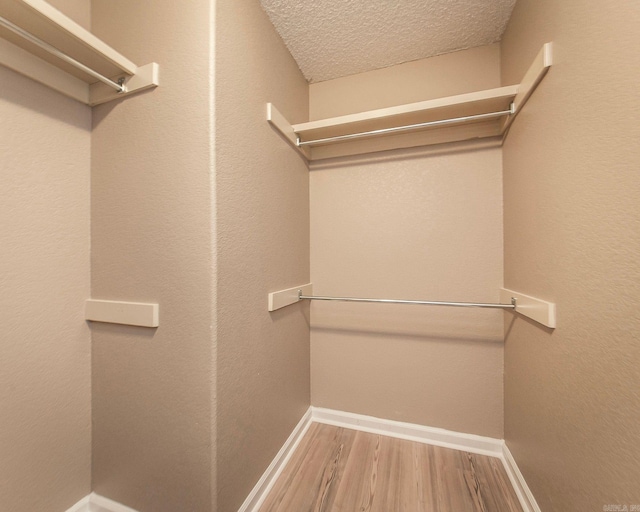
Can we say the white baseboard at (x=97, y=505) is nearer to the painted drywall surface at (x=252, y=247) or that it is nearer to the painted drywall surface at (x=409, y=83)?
the painted drywall surface at (x=252, y=247)

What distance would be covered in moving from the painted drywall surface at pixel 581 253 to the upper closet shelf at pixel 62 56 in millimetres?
1402

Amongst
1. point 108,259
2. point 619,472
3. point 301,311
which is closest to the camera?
point 619,472

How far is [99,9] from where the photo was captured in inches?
40.2

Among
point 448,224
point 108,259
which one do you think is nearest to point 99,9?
point 108,259

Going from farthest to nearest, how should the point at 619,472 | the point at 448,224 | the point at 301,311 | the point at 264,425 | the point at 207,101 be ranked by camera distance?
the point at 301,311, the point at 448,224, the point at 264,425, the point at 207,101, the point at 619,472

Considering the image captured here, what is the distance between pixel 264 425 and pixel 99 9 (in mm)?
1935

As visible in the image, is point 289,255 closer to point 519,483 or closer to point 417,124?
point 417,124

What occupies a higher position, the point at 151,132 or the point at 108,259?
the point at 151,132

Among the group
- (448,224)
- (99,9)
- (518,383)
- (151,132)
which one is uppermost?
(99,9)

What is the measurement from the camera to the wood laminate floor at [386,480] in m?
1.06

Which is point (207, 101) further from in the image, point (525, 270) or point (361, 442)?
point (361, 442)

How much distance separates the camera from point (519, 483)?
109 cm

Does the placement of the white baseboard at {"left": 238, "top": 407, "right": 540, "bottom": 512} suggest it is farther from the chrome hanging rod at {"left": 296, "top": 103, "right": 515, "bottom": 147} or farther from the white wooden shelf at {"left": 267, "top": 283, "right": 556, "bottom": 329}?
the chrome hanging rod at {"left": 296, "top": 103, "right": 515, "bottom": 147}

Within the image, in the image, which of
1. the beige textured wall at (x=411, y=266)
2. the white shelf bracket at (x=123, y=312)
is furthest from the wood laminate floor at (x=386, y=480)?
the white shelf bracket at (x=123, y=312)
